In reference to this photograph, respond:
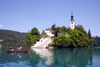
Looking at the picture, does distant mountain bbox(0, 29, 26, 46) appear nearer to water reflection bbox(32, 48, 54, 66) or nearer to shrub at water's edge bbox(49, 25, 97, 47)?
shrub at water's edge bbox(49, 25, 97, 47)

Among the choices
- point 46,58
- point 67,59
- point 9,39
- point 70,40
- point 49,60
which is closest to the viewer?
point 49,60

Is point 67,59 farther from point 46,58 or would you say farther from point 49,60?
point 46,58

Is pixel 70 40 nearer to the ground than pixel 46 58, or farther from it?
farther from it

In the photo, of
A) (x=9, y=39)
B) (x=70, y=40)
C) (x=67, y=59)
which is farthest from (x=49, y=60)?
(x=9, y=39)

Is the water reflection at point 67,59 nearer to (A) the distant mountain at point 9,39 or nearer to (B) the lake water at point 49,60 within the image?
(B) the lake water at point 49,60

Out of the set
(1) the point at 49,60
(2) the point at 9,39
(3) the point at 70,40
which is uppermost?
(2) the point at 9,39

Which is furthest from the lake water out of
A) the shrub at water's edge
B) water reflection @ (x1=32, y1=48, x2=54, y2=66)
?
the shrub at water's edge

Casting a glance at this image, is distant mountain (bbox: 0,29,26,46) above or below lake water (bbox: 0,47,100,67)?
above

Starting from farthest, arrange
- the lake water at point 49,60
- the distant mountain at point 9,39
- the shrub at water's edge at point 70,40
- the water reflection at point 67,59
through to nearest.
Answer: the distant mountain at point 9,39 < the shrub at water's edge at point 70,40 < the water reflection at point 67,59 < the lake water at point 49,60

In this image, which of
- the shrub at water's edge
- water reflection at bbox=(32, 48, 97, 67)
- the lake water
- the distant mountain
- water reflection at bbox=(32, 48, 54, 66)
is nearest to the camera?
the lake water

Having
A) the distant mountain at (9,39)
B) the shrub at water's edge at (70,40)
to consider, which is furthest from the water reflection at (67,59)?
the distant mountain at (9,39)

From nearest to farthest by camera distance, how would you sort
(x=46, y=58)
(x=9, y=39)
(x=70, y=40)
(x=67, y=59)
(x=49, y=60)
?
(x=49, y=60), (x=67, y=59), (x=46, y=58), (x=70, y=40), (x=9, y=39)

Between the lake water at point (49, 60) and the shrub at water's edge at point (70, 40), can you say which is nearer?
the lake water at point (49, 60)

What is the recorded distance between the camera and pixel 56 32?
6097 centimetres
